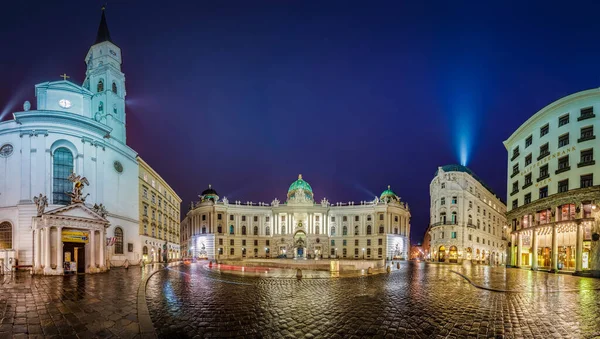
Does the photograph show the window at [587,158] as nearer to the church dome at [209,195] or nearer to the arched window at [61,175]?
the arched window at [61,175]

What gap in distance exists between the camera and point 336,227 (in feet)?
313

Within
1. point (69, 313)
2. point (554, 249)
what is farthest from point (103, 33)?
point (554, 249)

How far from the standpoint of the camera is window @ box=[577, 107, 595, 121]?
31.1 meters

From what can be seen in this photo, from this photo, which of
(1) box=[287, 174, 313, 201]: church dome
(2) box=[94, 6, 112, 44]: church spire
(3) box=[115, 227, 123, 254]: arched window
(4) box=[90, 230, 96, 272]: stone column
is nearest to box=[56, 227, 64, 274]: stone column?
(4) box=[90, 230, 96, 272]: stone column

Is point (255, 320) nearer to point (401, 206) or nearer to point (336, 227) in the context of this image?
point (336, 227)

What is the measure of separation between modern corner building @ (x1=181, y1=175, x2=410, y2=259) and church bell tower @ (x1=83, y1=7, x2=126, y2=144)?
153 feet

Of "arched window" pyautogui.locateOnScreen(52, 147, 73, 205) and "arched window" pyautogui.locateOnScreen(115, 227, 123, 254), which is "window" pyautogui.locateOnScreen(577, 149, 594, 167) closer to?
"arched window" pyautogui.locateOnScreen(115, 227, 123, 254)

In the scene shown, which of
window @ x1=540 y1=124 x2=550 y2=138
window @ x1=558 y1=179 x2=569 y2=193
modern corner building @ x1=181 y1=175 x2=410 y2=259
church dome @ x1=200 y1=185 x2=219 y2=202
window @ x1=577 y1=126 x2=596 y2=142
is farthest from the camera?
church dome @ x1=200 y1=185 x2=219 y2=202

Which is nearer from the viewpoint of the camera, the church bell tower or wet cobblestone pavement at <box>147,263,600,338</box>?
wet cobblestone pavement at <box>147,263,600,338</box>

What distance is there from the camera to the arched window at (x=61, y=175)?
102 ft

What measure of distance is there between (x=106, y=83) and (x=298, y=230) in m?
62.5

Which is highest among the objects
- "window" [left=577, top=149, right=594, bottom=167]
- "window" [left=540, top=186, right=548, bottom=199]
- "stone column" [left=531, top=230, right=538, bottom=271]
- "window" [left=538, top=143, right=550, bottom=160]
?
"window" [left=538, top=143, right=550, bottom=160]

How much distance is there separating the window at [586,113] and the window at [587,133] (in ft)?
3.72

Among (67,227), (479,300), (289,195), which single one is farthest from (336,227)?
(479,300)
